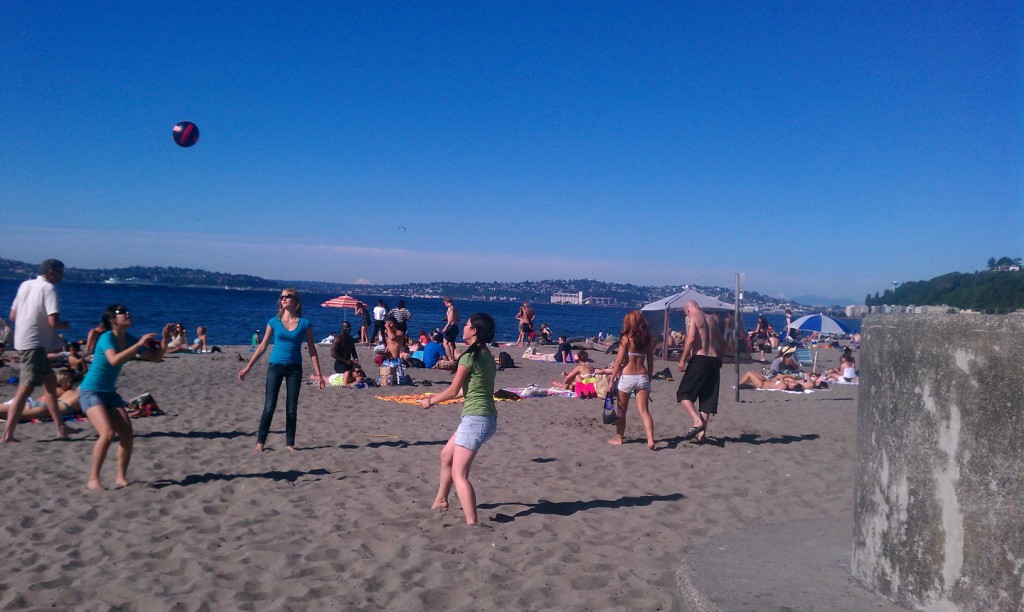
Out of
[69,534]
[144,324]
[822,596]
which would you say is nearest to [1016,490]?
[822,596]

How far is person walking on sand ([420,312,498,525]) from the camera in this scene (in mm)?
5238

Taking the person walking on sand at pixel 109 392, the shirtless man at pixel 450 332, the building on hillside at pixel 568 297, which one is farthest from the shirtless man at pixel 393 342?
the building on hillside at pixel 568 297

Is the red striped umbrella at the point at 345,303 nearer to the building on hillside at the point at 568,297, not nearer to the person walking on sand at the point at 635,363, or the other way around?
the person walking on sand at the point at 635,363

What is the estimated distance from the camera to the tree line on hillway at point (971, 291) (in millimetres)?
2850

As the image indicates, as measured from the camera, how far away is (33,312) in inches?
282

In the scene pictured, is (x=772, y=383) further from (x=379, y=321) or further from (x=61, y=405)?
(x=379, y=321)

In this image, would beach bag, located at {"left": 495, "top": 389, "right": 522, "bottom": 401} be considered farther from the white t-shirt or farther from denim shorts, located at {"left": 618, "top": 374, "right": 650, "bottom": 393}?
the white t-shirt

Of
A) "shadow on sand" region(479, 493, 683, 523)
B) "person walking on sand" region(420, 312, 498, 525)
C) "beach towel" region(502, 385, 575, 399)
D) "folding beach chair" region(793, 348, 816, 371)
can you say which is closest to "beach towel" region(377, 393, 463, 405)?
"beach towel" region(502, 385, 575, 399)

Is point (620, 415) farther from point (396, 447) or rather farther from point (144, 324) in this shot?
point (144, 324)

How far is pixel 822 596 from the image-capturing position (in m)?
3.21

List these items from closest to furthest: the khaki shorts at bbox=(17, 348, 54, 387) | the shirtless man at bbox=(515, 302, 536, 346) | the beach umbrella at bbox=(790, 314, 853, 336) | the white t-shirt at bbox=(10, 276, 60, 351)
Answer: the white t-shirt at bbox=(10, 276, 60, 351)
the khaki shorts at bbox=(17, 348, 54, 387)
the beach umbrella at bbox=(790, 314, 853, 336)
the shirtless man at bbox=(515, 302, 536, 346)

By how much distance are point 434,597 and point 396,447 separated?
4281mm

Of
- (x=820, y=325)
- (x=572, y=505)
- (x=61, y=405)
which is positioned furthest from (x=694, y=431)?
(x=820, y=325)

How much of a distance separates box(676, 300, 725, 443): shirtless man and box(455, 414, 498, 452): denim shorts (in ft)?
13.3
